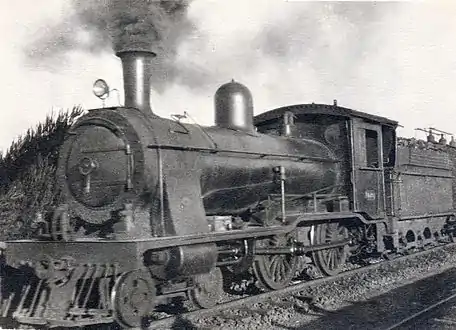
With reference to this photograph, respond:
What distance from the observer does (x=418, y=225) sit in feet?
45.3

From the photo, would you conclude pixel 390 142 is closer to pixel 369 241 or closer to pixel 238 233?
pixel 369 241

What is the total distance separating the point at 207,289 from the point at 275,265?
186cm

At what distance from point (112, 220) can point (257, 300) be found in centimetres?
257

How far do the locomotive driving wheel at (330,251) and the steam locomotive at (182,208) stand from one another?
0.9 inches

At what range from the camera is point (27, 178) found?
11047 millimetres

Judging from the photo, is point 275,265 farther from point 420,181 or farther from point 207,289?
point 420,181

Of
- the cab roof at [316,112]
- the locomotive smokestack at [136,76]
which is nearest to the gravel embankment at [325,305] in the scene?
the locomotive smokestack at [136,76]

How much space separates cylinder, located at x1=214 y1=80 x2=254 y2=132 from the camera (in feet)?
30.5

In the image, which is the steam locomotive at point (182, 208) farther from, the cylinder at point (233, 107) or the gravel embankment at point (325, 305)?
the gravel embankment at point (325, 305)

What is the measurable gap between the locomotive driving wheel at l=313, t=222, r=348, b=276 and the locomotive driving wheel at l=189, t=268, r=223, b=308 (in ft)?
9.32

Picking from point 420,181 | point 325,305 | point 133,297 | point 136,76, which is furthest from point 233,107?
point 420,181

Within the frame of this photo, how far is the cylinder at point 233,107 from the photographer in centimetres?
930

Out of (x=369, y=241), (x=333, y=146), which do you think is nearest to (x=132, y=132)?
(x=333, y=146)

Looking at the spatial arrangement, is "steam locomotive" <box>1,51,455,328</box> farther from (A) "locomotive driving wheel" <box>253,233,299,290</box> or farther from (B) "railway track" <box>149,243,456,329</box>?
(B) "railway track" <box>149,243,456,329</box>
